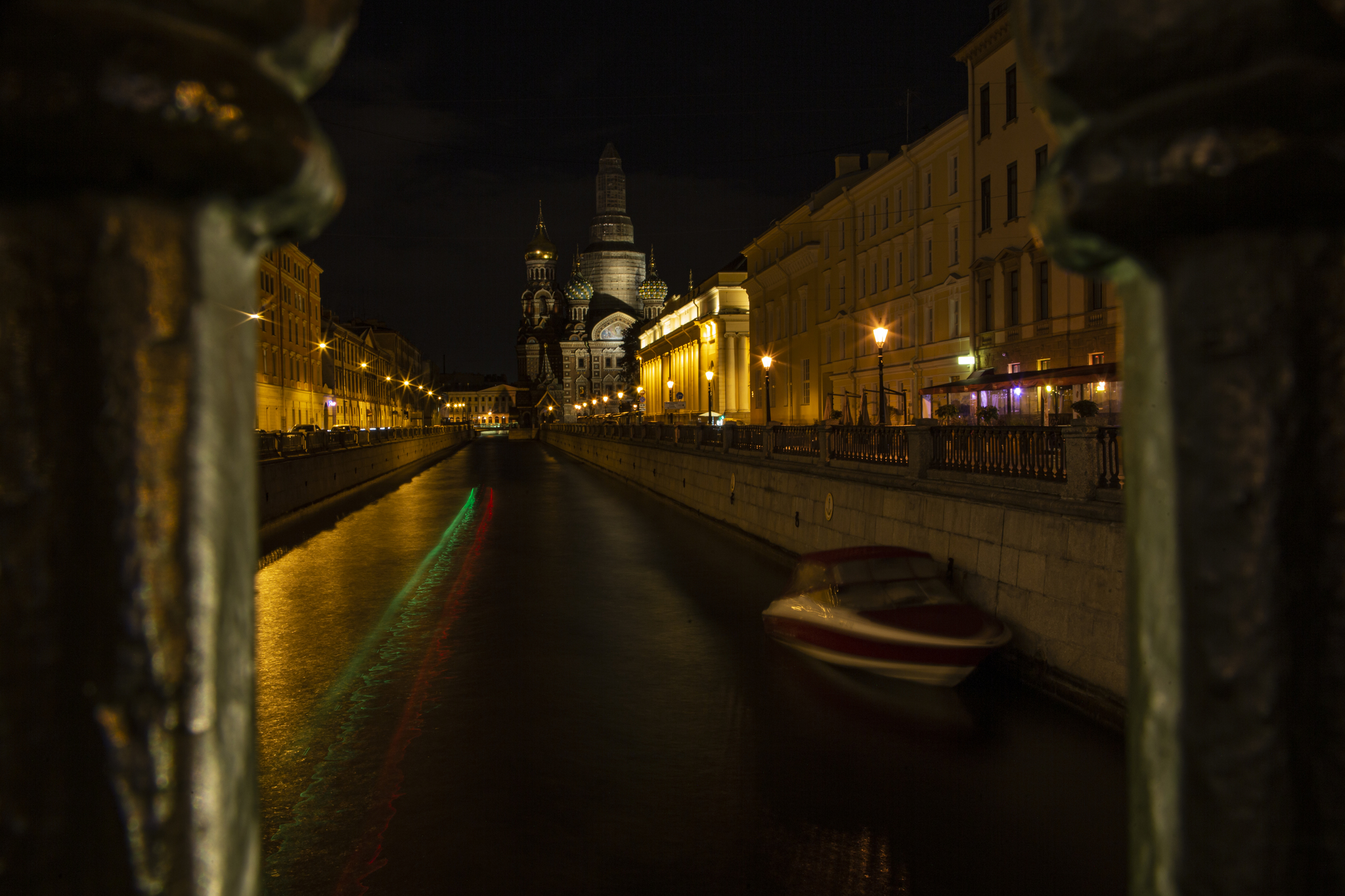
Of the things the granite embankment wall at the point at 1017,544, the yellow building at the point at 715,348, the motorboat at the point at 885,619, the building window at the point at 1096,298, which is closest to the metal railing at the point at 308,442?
the granite embankment wall at the point at 1017,544

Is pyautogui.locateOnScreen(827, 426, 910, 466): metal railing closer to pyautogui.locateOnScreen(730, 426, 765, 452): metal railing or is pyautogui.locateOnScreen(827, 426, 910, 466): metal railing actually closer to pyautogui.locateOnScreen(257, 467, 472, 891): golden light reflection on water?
pyautogui.locateOnScreen(730, 426, 765, 452): metal railing

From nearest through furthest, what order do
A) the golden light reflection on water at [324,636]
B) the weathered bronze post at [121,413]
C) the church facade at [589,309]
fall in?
the weathered bronze post at [121,413], the golden light reflection on water at [324,636], the church facade at [589,309]

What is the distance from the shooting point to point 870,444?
18.3 m

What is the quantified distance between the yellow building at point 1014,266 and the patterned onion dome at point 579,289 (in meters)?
155

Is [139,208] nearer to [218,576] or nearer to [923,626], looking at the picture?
[218,576]

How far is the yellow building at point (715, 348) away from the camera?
76.1 m

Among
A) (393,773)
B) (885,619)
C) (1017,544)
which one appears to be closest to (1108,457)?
(1017,544)

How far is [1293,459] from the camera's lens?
1522mm

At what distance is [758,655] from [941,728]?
3523mm

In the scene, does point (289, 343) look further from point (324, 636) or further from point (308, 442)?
point (324, 636)

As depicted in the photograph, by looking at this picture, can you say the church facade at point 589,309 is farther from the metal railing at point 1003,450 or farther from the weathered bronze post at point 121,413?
the weathered bronze post at point 121,413

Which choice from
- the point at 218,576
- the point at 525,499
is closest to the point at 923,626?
the point at 218,576

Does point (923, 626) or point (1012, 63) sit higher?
point (1012, 63)

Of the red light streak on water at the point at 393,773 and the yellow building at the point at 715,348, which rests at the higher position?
the yellow building at the point at 715,348
